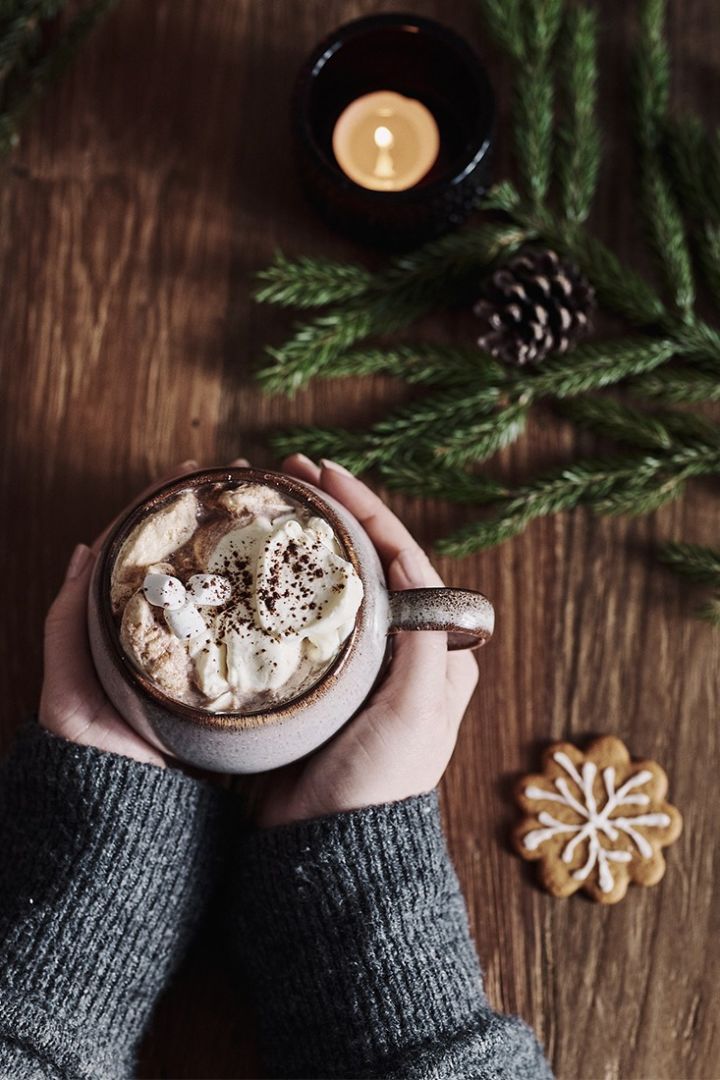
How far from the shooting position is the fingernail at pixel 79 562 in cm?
95

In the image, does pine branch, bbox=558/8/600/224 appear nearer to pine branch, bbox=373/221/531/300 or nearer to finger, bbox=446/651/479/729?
pine branch, bbox=373/221/531/300

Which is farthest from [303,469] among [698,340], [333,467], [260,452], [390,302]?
[698,340]

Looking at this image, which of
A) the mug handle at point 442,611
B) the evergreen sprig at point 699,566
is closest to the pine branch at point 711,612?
the evergreen sprig at point 699,566

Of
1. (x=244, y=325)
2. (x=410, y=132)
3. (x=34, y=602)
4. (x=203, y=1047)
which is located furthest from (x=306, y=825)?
(x=410, y=132)

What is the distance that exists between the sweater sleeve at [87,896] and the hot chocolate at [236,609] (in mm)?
183

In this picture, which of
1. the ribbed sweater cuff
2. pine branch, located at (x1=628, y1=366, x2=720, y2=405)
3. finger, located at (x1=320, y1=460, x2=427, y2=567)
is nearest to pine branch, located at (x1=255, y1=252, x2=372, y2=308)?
finger, located at (x1=320, y1=460, x2=427, y2=567)

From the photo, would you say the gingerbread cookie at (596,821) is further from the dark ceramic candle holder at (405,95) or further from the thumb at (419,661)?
the dark ceramic candle holder at (405,95)

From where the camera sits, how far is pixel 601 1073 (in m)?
0.97

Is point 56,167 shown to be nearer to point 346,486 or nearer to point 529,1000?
point 346,486

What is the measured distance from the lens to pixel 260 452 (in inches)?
42.8

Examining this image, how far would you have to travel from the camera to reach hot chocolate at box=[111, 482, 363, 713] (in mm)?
751

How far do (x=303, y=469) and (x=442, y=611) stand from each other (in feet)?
0.84

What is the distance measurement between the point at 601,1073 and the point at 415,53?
3.37ft

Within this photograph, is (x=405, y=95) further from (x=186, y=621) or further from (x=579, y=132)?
(x=186, y=621)
